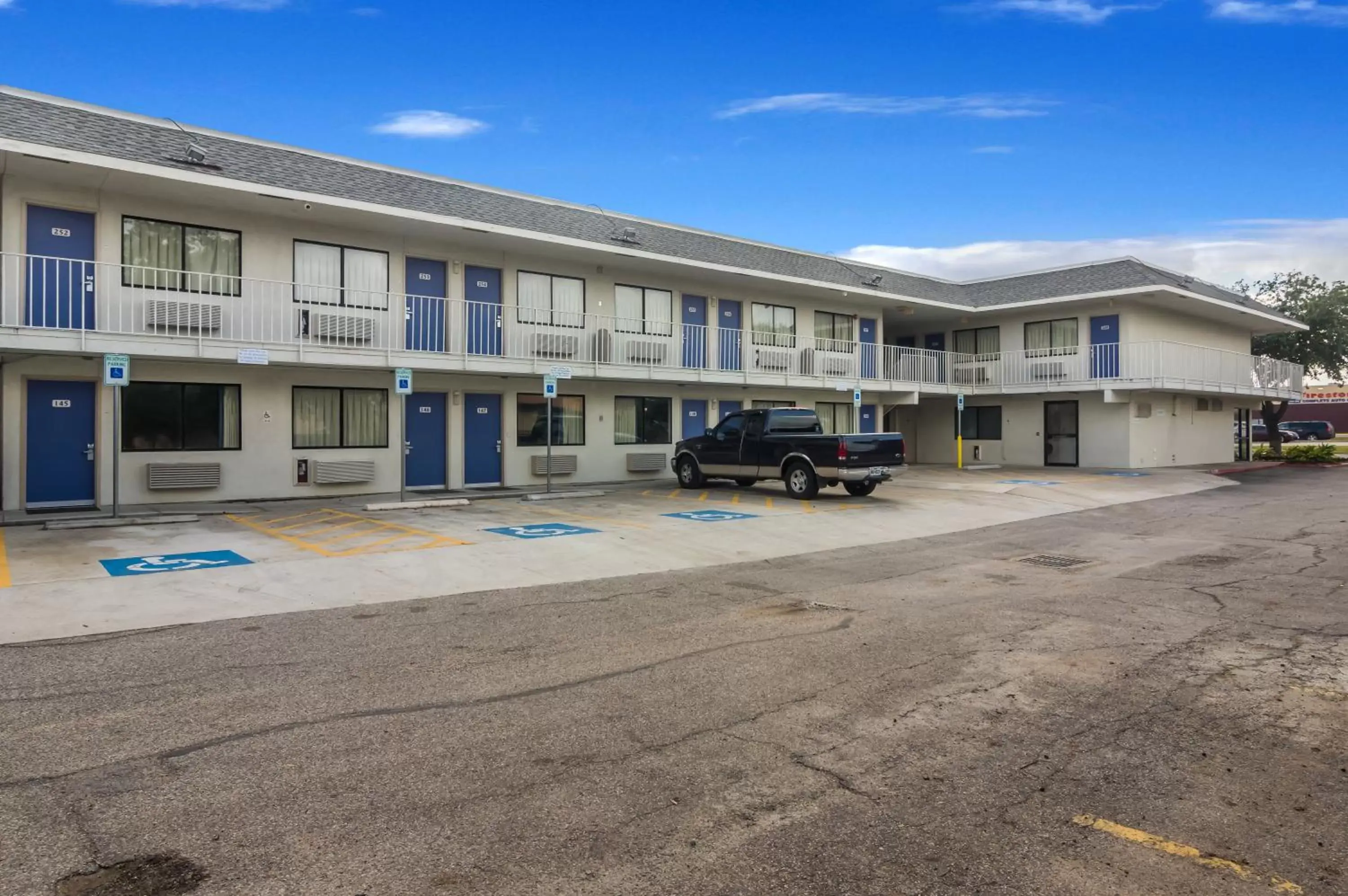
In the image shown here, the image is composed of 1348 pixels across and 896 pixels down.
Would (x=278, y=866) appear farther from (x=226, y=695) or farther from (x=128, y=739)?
(x=226, y=695)

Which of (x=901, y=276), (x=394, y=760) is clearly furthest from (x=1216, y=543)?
(x=901, y=276)

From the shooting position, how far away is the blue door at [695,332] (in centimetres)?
2464

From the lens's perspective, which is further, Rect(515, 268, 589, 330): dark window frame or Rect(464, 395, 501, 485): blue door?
Rect(515, 268, 589, 330): dark window frame

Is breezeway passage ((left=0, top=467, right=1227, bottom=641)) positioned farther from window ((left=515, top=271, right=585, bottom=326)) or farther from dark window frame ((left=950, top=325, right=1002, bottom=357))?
dark window frame ((left=950, top=325, right=1002, bottom=357))

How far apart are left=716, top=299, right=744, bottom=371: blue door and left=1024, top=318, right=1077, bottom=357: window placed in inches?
470

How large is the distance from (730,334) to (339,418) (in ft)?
39.4

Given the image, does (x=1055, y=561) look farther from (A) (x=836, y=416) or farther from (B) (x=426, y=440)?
(A) (x=836, y=416)

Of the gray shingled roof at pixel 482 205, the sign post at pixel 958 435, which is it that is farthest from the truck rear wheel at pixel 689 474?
the sign post at pixel 958 435

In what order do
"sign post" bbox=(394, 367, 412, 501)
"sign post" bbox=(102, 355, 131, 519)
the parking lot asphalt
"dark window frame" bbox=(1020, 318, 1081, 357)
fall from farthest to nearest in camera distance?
"dark window frame" bbox=(1020, 318, 1081, 357) < "sign post" bbox=(394, 367, 412, 501) < "sign post" bbox=(102, 355, 131, 519) < the parking lot asphalt

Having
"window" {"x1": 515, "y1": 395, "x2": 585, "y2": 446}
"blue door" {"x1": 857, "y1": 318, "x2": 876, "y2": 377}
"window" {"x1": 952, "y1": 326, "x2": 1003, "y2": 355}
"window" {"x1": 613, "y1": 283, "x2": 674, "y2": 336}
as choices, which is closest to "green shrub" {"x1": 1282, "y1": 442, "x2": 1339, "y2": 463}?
"window" {"x1": 952, "y1": 326, "x2": 1003, "y2": 355}

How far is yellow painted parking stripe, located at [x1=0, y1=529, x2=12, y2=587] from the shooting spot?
8945 millimetres

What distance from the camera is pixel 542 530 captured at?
13.4 meters

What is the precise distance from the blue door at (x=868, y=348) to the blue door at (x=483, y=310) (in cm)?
1360

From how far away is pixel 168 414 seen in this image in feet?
54.5
